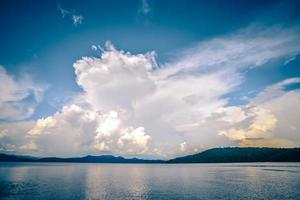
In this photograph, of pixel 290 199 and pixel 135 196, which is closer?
pixel 290 199

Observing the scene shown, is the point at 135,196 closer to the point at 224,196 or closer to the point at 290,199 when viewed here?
the point at 224,196

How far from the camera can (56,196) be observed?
2514 inches

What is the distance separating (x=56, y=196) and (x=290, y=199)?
56666 millimetres

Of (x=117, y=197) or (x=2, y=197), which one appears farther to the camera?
(x=117, y=197)

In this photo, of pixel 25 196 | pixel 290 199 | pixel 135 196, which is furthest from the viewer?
pixel 135 196

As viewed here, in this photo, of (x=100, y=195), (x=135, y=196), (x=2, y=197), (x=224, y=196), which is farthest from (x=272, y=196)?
(x=2, y=197)

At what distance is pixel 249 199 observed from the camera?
61719 mm

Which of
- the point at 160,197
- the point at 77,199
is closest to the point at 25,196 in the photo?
the point at 77,199

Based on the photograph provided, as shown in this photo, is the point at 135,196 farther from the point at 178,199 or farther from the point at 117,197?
the point at 178,199

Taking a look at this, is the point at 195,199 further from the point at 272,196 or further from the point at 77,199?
the point at 77,199

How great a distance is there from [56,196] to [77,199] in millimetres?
6344

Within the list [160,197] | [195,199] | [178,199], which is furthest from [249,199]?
[160,197]

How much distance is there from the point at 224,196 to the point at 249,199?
640 centimetres

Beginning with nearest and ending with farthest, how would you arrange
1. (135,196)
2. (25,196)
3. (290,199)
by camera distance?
(290,199)
(25,196)
(135,196)
